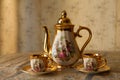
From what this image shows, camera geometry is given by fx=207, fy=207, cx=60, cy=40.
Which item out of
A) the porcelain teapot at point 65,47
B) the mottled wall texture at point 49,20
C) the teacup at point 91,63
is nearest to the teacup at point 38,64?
the porcelain teapot at point 65,47

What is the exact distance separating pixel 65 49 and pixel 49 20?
2.23 m

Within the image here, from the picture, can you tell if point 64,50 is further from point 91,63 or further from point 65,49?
point 91,63

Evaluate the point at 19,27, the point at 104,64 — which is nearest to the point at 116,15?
the point at 19,27

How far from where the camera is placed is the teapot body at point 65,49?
1.04 m

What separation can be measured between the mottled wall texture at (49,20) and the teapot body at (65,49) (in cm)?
189

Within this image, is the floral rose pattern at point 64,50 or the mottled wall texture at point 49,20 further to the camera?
the mottled wall texture at point 49,20

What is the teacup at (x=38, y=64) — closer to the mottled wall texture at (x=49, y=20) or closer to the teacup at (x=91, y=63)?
the teacup at (x=91, y=63)

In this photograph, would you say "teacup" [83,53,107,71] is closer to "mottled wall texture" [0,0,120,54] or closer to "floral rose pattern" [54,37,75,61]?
"floral rose pattern" [54,37,75,61]

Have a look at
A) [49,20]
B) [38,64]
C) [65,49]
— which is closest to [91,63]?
[65,49]

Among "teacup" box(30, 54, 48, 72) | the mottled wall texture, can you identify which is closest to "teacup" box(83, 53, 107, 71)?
"teacup" box(30, 54, 48, 72)

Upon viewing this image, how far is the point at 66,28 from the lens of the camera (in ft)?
3.52

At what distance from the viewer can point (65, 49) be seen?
1033 mm

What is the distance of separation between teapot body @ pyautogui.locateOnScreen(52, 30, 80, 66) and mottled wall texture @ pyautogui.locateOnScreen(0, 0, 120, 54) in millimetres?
1888

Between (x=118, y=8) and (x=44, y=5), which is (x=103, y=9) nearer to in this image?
(x=118, y=8)
